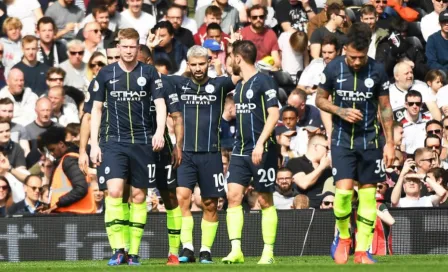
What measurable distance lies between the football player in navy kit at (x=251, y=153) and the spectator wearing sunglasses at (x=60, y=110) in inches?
284

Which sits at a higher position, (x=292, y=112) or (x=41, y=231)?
(x=292, y=112)

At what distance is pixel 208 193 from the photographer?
1581cm

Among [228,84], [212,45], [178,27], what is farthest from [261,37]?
[228,84]

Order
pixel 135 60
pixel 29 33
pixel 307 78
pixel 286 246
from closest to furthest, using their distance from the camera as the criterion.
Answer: pixel 135 60 < pixel 286 246 < pixel 307 78 < pixel 29 33

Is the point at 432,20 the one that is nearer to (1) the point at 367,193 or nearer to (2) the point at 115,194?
(1) the point at 367,193

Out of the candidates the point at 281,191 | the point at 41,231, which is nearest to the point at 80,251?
the point at 41,231

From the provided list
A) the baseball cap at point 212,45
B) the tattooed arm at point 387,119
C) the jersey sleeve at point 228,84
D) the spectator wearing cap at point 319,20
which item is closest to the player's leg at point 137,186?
the jersey sleeve at point 228,84

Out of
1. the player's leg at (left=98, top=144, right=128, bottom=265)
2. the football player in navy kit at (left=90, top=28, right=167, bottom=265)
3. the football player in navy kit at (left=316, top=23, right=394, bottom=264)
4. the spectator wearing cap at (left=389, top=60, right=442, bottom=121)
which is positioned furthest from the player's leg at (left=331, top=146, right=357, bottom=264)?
the spectator wearing cap at (left=389, top=60, right=442, bottom=121)

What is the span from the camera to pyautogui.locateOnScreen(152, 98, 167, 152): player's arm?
1445cm

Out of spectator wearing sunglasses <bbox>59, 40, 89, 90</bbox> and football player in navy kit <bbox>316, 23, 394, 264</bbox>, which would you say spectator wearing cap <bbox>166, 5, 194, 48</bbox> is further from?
football player in navy kit <bbox>316, 23, 394, 264</bbox>

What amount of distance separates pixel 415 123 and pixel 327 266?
8115mm

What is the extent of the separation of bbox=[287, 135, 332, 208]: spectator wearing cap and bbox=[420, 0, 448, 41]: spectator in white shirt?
468 cm

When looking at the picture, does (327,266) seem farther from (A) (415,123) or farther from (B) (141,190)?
(A) (415,123)

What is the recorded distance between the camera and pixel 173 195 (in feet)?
51.3
